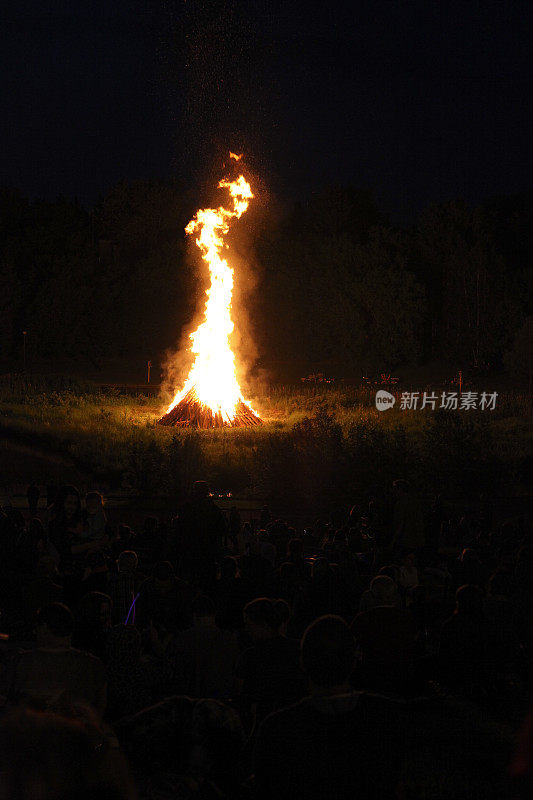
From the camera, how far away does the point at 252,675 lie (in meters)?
4.48

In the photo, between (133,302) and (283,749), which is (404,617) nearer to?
(283,749)

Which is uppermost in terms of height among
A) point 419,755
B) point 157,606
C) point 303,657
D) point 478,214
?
point 478,214

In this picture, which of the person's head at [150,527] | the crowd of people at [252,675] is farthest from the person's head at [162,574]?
the person's head at [150,527]

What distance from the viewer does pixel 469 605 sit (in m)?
5.80

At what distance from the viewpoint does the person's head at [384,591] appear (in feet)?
20.4

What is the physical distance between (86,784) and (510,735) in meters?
4.27

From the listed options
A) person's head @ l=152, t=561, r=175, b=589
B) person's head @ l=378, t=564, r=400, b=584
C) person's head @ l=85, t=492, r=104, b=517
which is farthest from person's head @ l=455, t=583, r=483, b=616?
person's head @ l=85, t=492, r=104, b=517

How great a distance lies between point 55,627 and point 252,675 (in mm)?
1060

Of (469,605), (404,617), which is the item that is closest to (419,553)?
(469,605)

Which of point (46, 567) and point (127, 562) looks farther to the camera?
point (127, 562)

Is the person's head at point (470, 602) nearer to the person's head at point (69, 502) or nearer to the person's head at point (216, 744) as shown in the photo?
the person's head at point (216, 744)

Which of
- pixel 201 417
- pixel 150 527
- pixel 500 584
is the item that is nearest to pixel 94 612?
pixel 500 584

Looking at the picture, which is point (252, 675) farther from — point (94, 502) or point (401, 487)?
point (401, 487)

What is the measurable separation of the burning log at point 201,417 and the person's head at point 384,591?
22.9 meters
